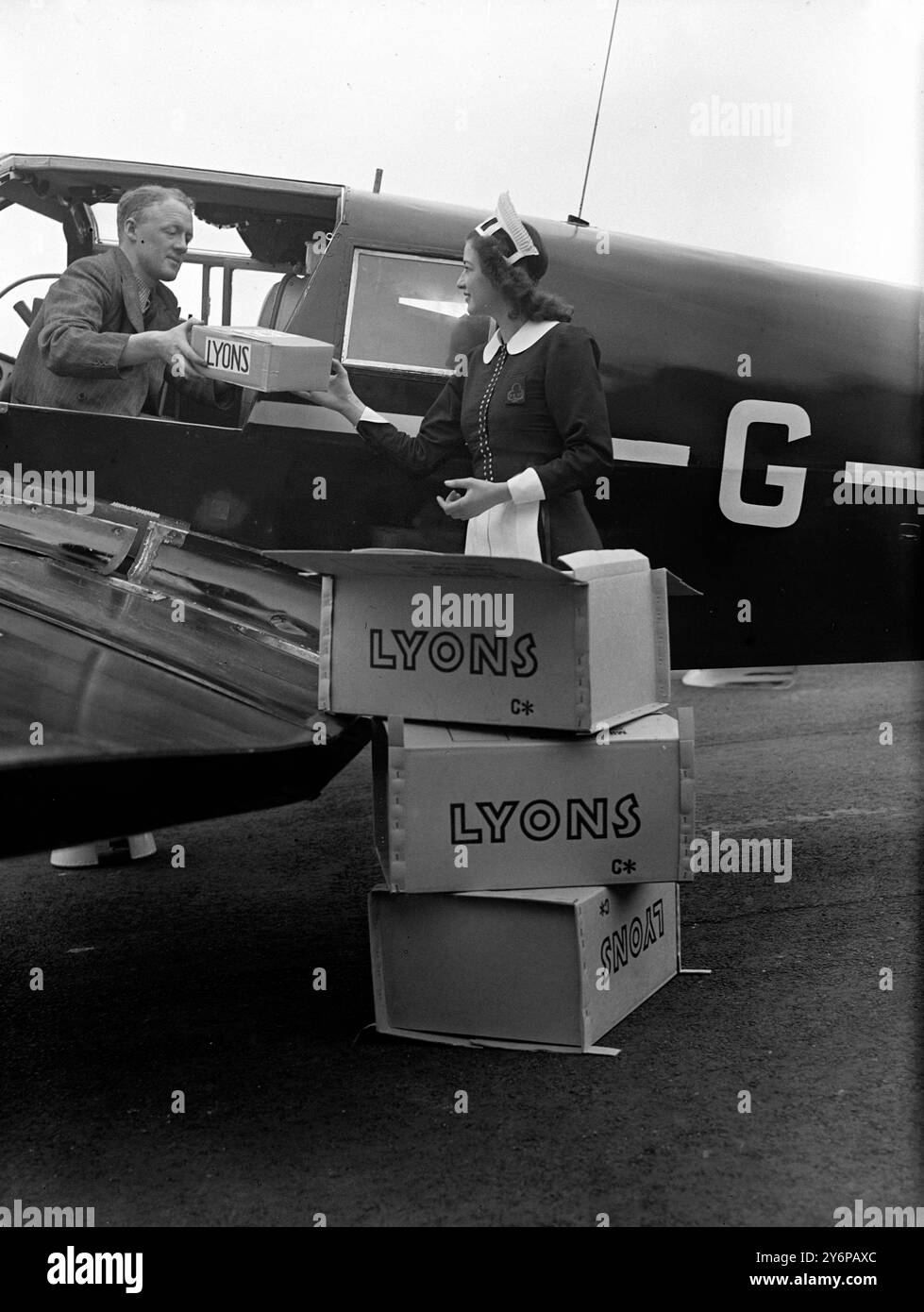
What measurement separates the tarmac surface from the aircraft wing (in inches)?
5.1

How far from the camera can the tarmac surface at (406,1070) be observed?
217 centimetres

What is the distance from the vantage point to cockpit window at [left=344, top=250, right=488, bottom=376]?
13.0ft

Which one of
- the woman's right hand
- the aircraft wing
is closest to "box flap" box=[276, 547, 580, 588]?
the aircraft wing

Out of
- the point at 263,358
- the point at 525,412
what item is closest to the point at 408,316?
the point at 263,358

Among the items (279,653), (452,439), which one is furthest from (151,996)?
(452,439)

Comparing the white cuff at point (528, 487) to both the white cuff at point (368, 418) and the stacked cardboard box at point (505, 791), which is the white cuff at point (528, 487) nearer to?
the stacked cardboard box at point (505, 791)

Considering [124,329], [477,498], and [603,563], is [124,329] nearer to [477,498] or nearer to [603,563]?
[477,498]

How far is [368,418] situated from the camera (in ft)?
12.5

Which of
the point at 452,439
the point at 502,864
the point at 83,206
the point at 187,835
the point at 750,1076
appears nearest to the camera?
the point at 750,1076

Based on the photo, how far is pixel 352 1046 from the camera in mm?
2811

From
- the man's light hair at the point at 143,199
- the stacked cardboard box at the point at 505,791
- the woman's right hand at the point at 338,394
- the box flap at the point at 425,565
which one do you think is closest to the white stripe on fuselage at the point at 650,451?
the woman's right hand at the point at 338,394
